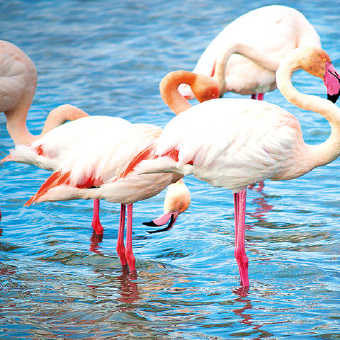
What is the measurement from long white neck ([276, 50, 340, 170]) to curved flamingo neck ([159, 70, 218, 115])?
0.88 m

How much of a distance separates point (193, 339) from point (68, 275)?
136 centimetres

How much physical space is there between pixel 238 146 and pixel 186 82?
1299 mm

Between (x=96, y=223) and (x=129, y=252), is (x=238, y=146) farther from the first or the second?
(x=96, y=223)

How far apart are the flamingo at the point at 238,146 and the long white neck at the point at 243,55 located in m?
2.30

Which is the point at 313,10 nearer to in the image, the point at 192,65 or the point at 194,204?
the point at 192,65

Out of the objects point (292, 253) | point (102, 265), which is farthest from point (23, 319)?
point (292, 253)

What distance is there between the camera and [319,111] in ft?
14.5

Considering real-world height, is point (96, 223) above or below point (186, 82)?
below

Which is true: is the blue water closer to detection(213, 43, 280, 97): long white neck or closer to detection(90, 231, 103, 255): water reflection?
detection(90, 231, 103, 255): water reflection

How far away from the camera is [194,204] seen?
→ 625 centimetres

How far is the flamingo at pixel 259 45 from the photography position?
23.1 ft

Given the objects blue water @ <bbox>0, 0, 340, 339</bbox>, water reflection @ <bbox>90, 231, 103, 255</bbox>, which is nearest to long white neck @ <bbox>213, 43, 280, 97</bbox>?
blue water @ <bbox>0, 0, 340, 339</bbox>

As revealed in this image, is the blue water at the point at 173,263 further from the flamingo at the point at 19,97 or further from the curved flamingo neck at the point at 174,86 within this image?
the curved flamingo neck at the point at 174,86

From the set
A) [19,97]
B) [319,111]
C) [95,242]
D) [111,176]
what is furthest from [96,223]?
[319,111]
